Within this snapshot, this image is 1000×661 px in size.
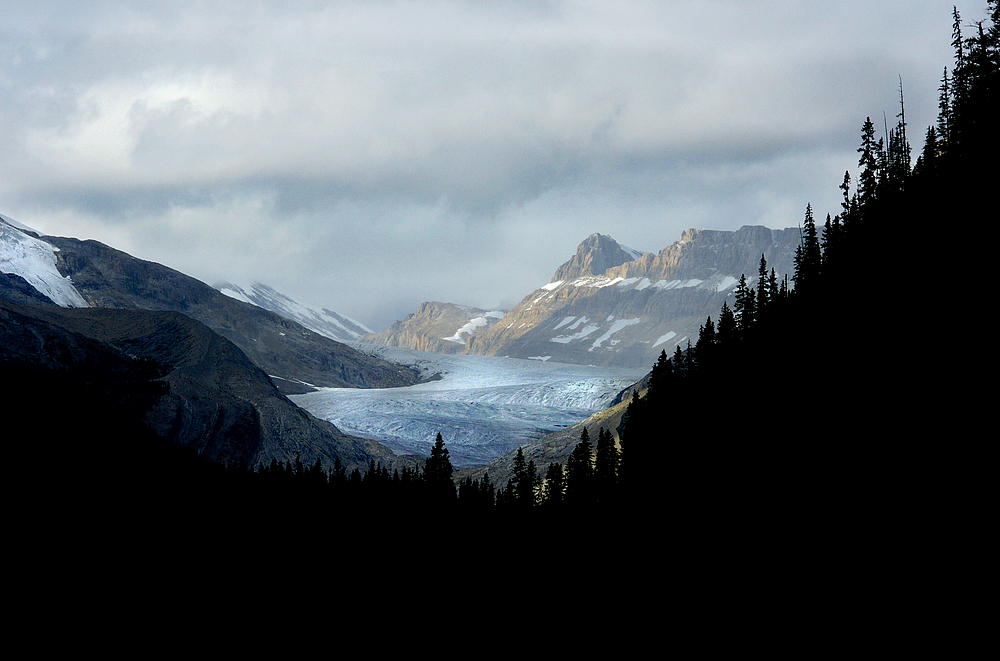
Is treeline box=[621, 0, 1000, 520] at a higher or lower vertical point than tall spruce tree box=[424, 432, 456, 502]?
higher

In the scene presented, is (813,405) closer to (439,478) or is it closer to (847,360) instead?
(847,360)

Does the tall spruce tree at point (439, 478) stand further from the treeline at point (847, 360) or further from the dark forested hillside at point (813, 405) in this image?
the treeline at point (847, 360)

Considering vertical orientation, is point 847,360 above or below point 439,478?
above

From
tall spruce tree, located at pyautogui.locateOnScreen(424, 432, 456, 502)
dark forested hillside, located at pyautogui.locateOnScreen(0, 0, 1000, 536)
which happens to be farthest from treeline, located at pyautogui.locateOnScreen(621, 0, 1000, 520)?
tall spruce tree, located at pyautogui.locateOnScreen(424, 432, 456, 502)

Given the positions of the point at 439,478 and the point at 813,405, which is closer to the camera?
the point at 813,405

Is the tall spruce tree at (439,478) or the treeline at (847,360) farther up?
the treeline at (847,360)

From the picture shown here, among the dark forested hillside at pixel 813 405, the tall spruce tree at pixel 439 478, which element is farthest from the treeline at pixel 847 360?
the tall spruce tree at pixel 439 478

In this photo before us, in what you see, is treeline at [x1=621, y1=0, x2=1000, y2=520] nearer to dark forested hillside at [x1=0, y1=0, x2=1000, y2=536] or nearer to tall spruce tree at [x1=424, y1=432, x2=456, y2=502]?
dark forested hillside at [x1=0, y1=0, x2=1000, y2=536]

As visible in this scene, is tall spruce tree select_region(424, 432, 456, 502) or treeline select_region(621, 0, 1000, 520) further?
tall spruce tree select_region(424, 432, 456, 502)

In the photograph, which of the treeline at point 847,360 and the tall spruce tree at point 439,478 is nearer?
the treeline at point 847,360

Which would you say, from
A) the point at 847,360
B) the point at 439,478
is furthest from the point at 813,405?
the point at 439,478

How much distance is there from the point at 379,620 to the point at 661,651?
30.3 meters

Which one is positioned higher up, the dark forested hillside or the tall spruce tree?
the dark forested hillside

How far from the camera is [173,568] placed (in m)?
73.1
